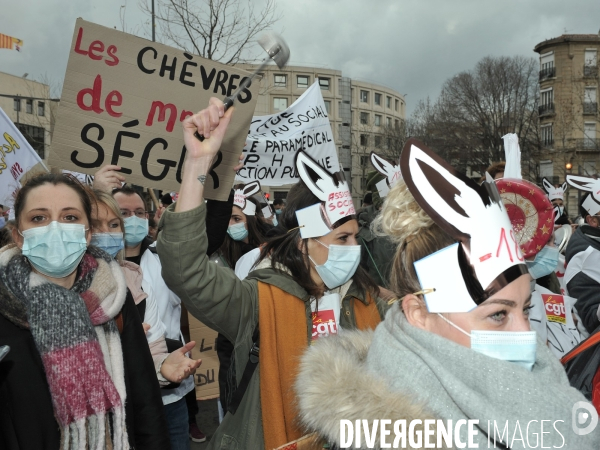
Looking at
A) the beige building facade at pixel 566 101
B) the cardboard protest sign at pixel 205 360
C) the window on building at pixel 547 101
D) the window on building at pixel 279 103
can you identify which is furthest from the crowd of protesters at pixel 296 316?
the window on building at pixel 279 103

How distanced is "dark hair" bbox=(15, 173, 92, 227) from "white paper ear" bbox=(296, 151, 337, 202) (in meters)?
1.24

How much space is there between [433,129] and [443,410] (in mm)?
39107

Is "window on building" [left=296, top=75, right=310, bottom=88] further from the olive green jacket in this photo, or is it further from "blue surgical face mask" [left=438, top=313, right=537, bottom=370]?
"blue surgical face mask" [left=438, top=313, right=537, bottom=370]

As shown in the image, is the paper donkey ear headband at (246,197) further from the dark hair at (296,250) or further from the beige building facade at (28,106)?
the beige building facade at (28,106)

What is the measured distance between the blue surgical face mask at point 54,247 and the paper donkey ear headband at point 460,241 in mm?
1618

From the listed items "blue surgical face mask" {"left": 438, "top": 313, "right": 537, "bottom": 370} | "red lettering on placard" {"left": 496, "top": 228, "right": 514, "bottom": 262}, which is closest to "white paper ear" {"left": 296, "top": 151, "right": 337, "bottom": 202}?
"red lettering on placard" {"left": 496, "top": 228, "right": 514, "bottom": 262}

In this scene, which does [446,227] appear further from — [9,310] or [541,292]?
[541,292]

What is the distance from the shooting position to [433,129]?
1545 inches

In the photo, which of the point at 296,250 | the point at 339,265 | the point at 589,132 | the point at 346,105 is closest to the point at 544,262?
the point at 339,265

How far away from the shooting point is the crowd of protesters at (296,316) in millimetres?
1761

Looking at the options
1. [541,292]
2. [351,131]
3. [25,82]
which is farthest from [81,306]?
[351,131]

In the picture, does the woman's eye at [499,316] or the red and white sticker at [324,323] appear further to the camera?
the red and white sticker at [324,323]

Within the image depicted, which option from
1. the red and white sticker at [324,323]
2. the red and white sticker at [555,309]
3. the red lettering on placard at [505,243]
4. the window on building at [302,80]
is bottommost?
the red and white sticker at [555,309]

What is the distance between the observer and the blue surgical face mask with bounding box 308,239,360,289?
329cm
